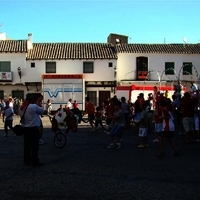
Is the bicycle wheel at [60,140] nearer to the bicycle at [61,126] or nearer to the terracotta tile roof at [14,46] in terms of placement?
the bicycle at [61,126]

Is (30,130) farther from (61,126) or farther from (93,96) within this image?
(93,96)

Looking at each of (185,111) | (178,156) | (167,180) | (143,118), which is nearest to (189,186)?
(167,180)

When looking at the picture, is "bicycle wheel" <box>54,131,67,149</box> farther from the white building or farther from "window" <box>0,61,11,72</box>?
"window" <box>0,61,11,72</box>

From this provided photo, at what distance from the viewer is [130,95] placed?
1187 inches

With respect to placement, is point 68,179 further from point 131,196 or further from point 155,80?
point 155,80

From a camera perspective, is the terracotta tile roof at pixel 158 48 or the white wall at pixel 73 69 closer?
the white wall at pixel 73 69

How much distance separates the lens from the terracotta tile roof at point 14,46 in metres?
41.1

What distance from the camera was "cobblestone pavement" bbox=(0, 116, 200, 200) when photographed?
6.66m

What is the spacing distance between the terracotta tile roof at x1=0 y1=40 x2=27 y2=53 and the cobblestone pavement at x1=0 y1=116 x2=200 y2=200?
1170 inches

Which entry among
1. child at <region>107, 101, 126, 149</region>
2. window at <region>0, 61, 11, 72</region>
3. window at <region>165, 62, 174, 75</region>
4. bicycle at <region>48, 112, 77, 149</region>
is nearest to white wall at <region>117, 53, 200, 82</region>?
window at <region>165, 62, 174, 75</region>

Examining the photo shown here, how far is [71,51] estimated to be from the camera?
4203 cm

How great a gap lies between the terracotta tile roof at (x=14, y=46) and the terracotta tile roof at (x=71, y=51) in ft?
3.04

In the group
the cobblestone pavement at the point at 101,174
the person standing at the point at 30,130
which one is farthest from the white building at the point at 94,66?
the person standing at the point at 30,130

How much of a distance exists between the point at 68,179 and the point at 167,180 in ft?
6.30
